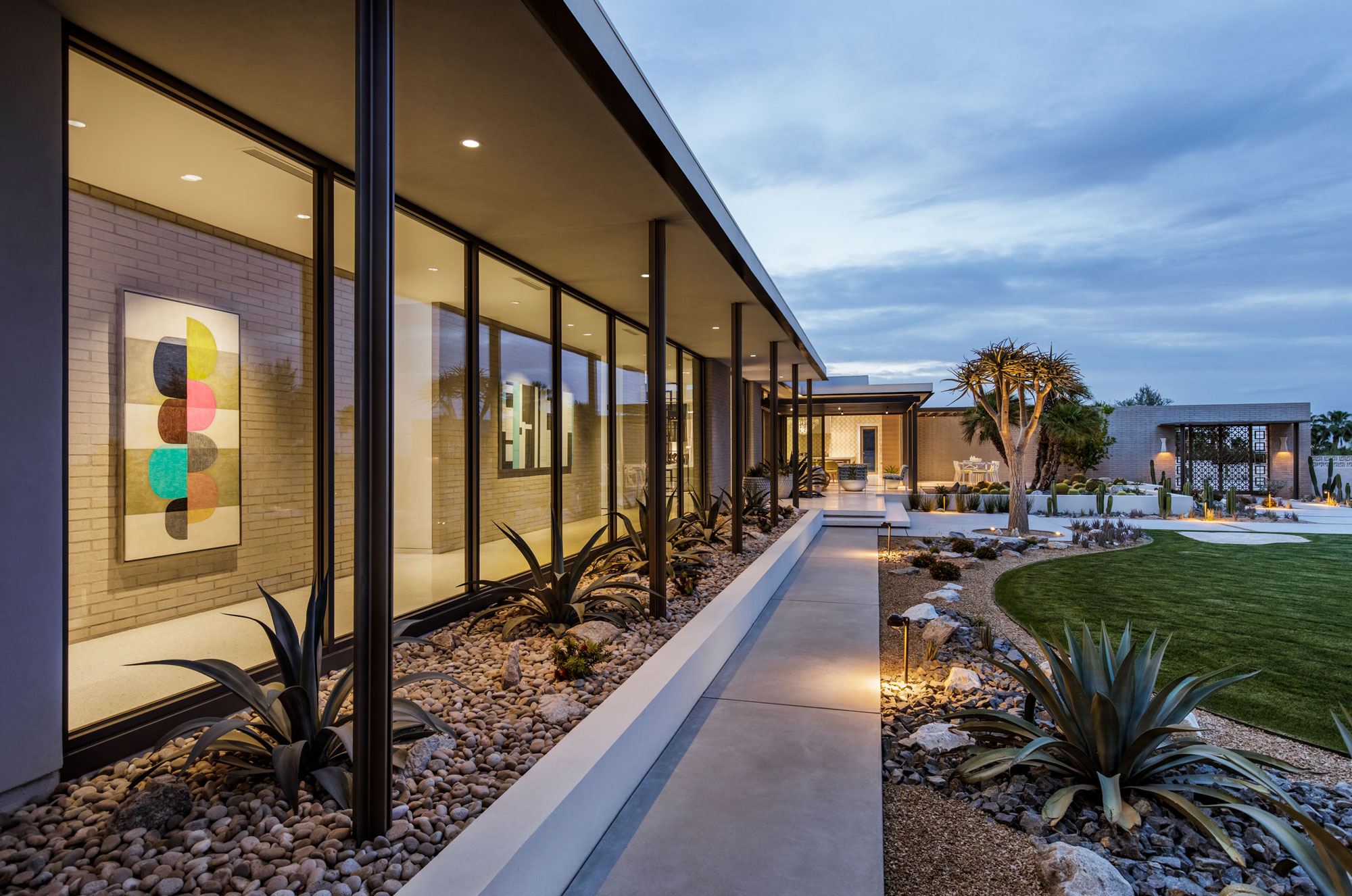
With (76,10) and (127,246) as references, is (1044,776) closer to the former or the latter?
(127,246)

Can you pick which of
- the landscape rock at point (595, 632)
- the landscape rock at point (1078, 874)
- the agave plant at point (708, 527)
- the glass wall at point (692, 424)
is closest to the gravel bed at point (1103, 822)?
the landscape rock at point (1078, 874)

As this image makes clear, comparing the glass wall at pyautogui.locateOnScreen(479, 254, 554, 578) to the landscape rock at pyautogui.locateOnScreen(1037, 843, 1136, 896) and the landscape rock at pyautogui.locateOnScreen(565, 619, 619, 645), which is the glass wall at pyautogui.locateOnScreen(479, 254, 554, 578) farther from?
the landscape rock at pyautogui.locateOnScreen(1037, 843, 1136, 896)

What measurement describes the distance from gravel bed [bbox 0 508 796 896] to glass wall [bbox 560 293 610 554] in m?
4.17

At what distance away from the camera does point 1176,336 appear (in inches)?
2815

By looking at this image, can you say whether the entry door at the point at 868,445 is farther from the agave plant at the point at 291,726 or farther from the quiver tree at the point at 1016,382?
the agave plant at the point at 291,726

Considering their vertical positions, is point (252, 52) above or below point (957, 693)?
above

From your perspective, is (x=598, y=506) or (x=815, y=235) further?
(x=815, y=235)

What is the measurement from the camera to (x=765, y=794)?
114 inches

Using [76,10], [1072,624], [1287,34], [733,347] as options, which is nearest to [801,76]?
[1287,34]

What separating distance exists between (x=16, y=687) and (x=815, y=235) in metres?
79.7

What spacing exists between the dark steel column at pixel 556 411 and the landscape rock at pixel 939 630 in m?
3.54

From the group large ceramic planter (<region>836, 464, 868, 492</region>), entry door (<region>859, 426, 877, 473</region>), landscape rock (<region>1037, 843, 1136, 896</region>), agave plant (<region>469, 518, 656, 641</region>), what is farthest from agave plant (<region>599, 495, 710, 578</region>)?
entry door (<region>859, 426, 877, 473</region>)

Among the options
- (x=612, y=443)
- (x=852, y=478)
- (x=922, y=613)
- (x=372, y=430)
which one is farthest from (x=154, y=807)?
(x=852, y=478)

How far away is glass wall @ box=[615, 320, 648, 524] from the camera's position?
8.54m
